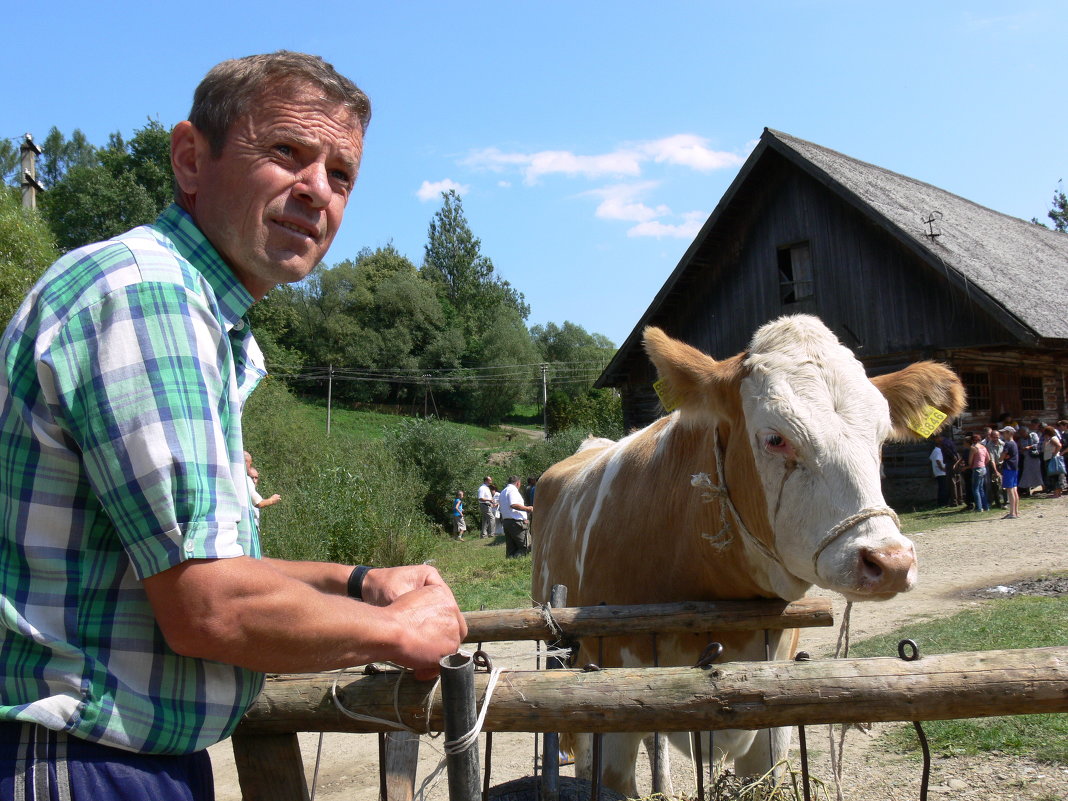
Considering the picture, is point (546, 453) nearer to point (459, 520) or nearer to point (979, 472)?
point (459, 520)

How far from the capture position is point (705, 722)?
1632mm

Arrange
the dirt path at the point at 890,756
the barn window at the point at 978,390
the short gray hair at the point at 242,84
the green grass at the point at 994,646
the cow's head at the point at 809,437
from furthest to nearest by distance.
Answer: the barn window at the point at 978,390 < the green grass at the point at 994,646 < the dirt path at the point at 890,756 < the cow's head at the point at 809,437 < the short gray hair at the point at 242,84

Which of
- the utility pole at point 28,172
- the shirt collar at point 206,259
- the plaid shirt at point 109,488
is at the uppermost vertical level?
the utility pole at point 28,172

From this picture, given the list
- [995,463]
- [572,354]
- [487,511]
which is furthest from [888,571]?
[572,354]

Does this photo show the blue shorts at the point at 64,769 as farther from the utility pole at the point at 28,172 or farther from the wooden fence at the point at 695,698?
the utility pole at the point at 28,172

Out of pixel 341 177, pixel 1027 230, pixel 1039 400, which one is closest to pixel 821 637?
pixel 341 177

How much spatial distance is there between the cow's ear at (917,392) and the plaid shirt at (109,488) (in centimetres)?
267

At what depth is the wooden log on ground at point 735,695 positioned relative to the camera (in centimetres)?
157

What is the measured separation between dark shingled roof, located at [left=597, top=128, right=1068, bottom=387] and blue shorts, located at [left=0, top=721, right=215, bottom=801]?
16.4 m

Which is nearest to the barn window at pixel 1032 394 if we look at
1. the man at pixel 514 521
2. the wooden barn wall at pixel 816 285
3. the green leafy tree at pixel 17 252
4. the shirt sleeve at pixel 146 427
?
the wooden barn wall at pixel 816 285

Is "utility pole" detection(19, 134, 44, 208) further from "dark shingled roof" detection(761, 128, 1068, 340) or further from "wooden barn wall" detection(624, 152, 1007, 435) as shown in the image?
"dark shingled roof" detection(761, 128, 1068, 340)

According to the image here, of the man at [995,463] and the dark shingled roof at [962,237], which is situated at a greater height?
the dark shingled roof at [962,237]

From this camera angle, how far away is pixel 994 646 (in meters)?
5.66

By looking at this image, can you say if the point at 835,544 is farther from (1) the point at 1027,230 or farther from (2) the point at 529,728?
(1) the point at 1027,230
